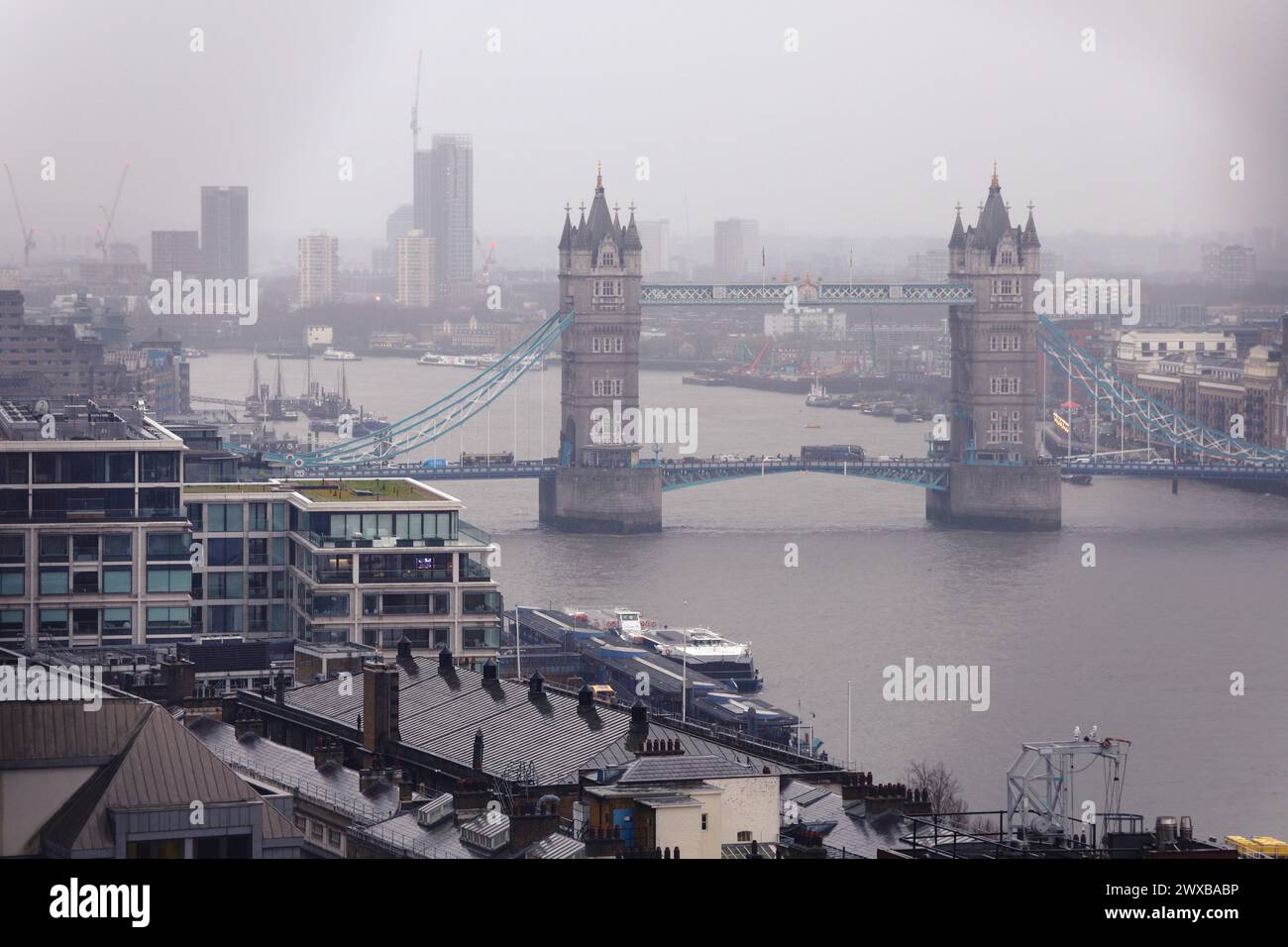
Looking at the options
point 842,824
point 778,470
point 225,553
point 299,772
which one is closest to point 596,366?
point 778,470

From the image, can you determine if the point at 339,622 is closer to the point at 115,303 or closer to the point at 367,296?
the point at 115,303

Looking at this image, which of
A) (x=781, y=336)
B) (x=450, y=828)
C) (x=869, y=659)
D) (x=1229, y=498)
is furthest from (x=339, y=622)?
(x=781, y=336)

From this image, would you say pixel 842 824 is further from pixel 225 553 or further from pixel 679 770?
pixel 225 553

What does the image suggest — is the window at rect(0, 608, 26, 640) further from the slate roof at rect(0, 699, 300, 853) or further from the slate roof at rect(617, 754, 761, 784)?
the slate roof at rect(0, 699, 300, 853)

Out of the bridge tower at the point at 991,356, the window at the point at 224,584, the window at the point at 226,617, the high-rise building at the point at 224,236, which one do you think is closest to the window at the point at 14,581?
the window at the point at 226,617

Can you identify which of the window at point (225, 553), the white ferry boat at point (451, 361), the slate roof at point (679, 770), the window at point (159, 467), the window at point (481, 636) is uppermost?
the white ferry boat at point (451, 361)

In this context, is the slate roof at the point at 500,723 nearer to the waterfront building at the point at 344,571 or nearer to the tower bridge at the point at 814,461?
the waterfront building at the point at 344,571
